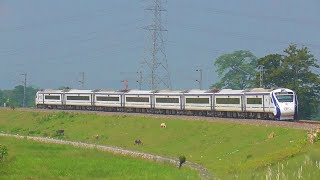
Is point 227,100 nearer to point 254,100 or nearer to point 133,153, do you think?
point 254,100

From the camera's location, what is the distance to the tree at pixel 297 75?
242 feet

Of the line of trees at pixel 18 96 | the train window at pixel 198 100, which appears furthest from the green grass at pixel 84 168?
the line of trees at pixel 18 96

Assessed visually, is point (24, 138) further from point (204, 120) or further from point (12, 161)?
point (12, 161)

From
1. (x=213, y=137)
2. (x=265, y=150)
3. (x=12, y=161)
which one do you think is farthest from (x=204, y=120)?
(x=12, y=161)

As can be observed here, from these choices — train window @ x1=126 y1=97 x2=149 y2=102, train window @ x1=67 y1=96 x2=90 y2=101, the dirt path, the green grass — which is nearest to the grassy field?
the dirt path

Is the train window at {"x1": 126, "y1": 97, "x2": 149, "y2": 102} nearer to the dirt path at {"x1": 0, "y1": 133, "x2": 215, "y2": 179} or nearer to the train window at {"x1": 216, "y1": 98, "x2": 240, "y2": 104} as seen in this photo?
the train window at {"x1": 216, "y1": 98, "x2": 240, "y2": 104}

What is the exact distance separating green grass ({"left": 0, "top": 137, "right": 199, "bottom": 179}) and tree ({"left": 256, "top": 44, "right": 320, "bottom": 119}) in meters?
33.1

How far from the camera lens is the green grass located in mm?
34344

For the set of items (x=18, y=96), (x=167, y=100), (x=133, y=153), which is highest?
(x=18, y=96)

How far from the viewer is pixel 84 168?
38.7 m

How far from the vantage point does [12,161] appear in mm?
39531

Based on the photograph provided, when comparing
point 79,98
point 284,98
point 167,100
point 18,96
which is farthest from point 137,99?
point 18,96

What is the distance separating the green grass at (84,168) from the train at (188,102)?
1645 centimetres

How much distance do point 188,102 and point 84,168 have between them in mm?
34370
